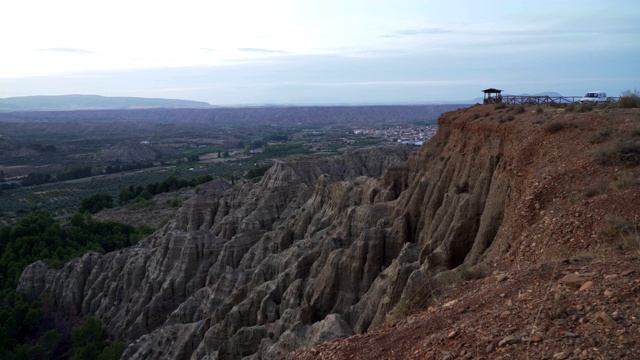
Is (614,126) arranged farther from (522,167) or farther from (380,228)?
(380,228)

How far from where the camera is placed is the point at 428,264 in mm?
15086

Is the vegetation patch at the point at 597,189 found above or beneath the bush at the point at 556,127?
beneath

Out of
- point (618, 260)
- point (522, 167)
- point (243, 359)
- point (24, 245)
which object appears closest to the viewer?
point (618, 260)

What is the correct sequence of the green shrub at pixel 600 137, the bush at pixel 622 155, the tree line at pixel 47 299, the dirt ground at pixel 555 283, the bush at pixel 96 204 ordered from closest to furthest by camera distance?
the dirt ground at pixel 555 283 < the bush at pixel 622 155 < the green shrub at pixel 600 137 < the tree line at pixel 47 299 < the bush at pixel 96 204

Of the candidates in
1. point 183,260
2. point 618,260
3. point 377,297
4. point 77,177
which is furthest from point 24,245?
point 77,177

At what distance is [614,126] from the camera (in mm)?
15148

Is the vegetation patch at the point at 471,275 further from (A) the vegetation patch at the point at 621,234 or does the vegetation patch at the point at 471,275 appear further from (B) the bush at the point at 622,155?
(B) the bush at the point at 622,155

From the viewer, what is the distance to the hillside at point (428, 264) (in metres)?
7.77

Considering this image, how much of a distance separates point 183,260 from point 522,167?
61.7ft

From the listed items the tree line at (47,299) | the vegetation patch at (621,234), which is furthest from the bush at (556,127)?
the tree line at (47,299)

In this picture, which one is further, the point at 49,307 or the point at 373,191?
the point at 49,307

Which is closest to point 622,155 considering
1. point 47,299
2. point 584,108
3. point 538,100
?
point 584,108

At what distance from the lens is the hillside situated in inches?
306

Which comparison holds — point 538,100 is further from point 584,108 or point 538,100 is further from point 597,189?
point 597,189
